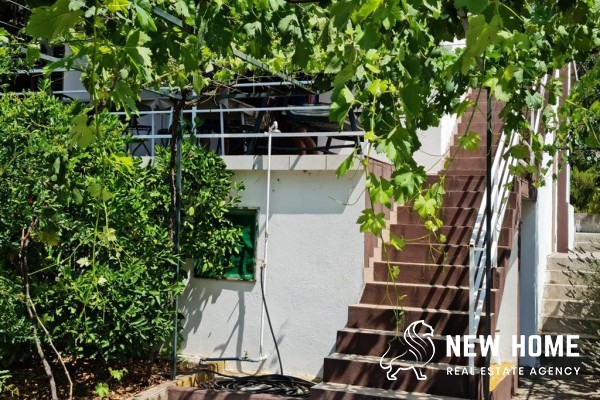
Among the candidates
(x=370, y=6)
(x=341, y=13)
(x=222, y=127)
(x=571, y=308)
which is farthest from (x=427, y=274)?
(x=341, y=13)

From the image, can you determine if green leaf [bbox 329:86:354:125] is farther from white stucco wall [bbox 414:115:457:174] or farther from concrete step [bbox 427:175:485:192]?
white stucco wall [bbox 414:115:457:174]

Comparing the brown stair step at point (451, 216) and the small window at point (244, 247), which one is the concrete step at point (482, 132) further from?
the small window at point (244, 247)

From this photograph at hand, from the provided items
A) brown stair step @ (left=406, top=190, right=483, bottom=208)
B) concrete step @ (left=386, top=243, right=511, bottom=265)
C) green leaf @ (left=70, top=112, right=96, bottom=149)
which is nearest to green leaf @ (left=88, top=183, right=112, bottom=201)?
green leaf @ (left=70, top=112, right=96, bottom=149)

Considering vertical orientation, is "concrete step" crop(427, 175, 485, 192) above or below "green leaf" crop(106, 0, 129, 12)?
below

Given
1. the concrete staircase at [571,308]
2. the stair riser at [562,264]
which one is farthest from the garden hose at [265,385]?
the stair riser at [562,264]

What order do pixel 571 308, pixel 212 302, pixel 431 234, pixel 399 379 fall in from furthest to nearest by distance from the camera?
pixel 571 308 → pixel 212 302 → pixel 431 234 → pixel 399 379

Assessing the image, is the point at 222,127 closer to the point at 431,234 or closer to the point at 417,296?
the point at 431,234

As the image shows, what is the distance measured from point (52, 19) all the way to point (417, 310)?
5287 millimetres

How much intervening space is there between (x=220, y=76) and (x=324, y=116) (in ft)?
5.41

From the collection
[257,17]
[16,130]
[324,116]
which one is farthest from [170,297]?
[257,17]

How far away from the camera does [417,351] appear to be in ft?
23.0

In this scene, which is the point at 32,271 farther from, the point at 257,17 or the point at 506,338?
the point at 506,338

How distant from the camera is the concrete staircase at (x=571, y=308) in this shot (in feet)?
28.8

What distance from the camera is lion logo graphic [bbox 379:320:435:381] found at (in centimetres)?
681
